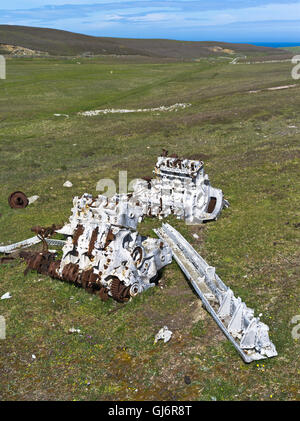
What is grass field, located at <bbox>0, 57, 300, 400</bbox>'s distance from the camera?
931 cm

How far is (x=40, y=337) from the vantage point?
11109 mm

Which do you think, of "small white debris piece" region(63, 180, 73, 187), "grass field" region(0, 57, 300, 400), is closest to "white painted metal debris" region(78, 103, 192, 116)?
"grass field" region(0, 57, 300, 400)

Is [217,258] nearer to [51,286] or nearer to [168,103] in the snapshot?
[51,286]

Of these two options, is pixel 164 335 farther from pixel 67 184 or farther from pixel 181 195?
pixel 67 184

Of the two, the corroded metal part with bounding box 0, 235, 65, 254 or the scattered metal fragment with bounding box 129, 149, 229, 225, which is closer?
the corroded metal part with bounding box 0, 235, 65, 254

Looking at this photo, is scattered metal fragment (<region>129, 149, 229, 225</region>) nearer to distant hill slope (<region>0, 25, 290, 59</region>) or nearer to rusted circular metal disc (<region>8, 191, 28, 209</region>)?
rusted circular metal disc (<region>8, 191, 28, 209</region>)

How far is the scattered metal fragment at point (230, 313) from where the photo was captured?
949 centimetres

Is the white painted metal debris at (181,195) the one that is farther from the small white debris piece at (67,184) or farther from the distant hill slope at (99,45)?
the distant hill slope at (99,45)

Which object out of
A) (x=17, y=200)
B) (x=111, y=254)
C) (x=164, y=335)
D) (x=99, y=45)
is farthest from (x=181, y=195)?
(x=99, y=45)

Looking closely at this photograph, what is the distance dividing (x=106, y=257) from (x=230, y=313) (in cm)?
435

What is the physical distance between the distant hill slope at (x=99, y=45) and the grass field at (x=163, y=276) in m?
98.7

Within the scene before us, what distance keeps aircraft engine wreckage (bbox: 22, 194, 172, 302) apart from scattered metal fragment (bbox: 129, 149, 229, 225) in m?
4.38

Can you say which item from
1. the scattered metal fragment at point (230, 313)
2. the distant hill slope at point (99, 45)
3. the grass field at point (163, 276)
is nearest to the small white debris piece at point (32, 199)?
the grass field at point (163, 276)

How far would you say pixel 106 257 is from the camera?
40.8 feet
